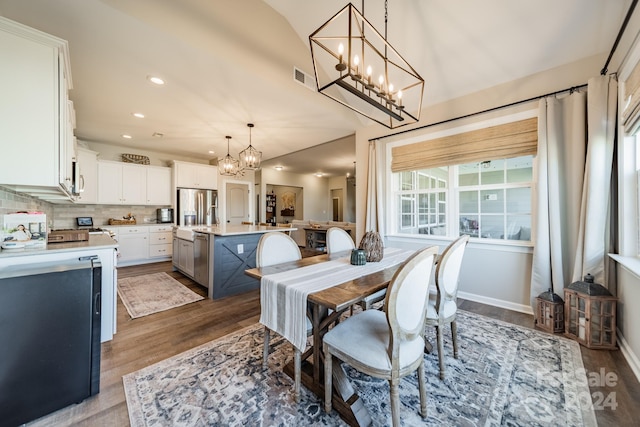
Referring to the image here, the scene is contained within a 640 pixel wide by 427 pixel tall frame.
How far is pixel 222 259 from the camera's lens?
3344mm

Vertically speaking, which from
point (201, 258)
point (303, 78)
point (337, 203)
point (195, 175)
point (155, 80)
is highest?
point (303, 78)

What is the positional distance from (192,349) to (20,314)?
3.67 ft

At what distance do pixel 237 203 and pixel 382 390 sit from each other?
6.50m

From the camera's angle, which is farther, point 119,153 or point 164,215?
point 164,215

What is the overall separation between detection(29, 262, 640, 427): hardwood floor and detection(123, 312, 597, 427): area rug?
0.30ft

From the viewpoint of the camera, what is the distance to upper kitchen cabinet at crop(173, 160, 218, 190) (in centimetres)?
580

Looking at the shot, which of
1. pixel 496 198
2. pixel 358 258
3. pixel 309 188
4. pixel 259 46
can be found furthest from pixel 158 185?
A: pixel 496 198

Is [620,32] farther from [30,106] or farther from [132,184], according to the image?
[132,184]

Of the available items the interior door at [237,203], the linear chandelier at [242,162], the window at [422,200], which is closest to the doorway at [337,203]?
the interior door at [237,203]

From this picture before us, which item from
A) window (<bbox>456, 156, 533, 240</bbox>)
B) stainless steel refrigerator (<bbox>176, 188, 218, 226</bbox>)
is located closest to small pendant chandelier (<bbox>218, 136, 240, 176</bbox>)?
stainless steel refrigerator (<bbox>176, 188, 218, 226</bbox>)

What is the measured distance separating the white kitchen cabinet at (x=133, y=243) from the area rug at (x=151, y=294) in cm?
115

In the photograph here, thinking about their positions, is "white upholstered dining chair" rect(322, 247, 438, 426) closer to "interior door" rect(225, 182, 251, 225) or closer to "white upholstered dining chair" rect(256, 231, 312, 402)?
"white upholstered dining chair" rect(256, 231, 312, 402)

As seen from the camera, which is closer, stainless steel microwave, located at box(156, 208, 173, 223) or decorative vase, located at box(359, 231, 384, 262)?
decorative vase, located at box(359, 231, 384, 262)

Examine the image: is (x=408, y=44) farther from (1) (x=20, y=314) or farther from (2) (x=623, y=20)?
(1) (x=20, y=314)
